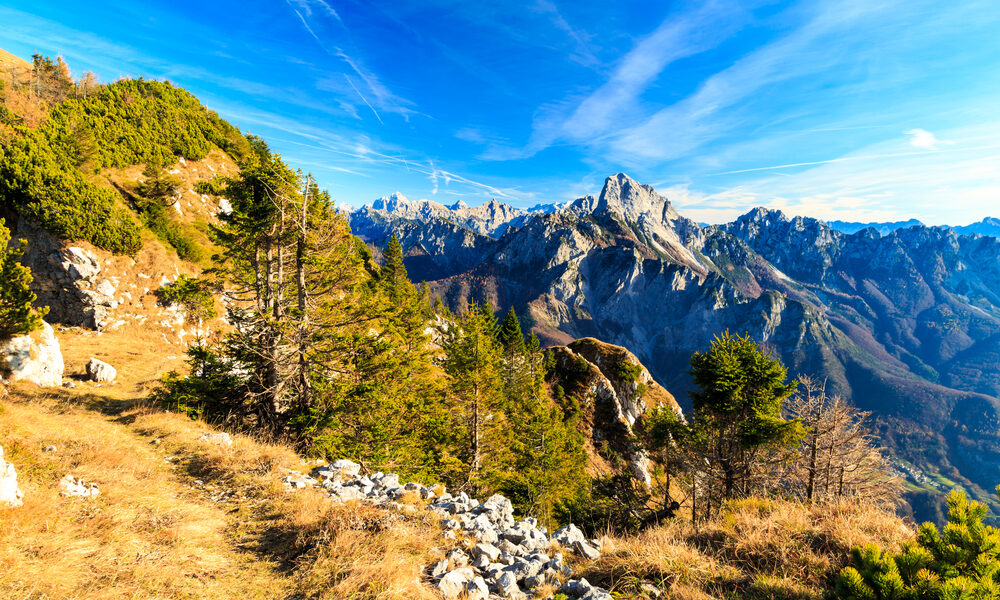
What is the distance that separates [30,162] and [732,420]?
47806 mm

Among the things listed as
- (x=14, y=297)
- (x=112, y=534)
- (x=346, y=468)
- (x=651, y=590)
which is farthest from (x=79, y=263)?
(x=651, y=590)

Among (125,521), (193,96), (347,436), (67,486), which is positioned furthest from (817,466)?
(193,96)

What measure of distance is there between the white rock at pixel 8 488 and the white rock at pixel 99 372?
15640 mm

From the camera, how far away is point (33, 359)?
48.1ft

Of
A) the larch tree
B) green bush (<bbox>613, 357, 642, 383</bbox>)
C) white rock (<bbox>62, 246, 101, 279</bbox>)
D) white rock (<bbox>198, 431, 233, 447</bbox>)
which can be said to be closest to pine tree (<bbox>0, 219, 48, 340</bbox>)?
white rock (<bbox>198, 431, 233, 447</bbox>)

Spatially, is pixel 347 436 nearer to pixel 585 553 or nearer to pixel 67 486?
pixel 67 486

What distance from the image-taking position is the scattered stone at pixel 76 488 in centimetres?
657

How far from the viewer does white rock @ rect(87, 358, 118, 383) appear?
16.8 meters

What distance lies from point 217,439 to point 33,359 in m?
11.3

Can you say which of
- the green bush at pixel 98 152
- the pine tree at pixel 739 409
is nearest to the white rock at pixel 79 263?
the green bush at pixel 98 152

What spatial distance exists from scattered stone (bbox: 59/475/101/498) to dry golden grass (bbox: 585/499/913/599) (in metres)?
9.46

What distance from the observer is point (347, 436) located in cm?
1465

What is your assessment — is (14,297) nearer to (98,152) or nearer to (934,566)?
(934,566)

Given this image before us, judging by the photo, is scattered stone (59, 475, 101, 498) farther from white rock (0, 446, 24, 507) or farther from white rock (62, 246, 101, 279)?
white rock (62, 246, 101, 279)
